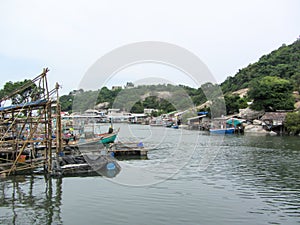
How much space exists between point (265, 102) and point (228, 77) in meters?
39.4

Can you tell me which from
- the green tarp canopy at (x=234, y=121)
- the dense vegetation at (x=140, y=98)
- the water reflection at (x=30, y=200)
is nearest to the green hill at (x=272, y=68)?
the green tarp canopy at (x=234, y=121)

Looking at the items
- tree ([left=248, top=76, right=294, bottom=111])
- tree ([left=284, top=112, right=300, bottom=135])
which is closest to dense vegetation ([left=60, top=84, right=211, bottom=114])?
tree ([left=248, top=76, right=294, bottom=111])

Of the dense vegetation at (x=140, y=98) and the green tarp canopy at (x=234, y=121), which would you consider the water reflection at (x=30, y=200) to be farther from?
the green tarp canopy at (x=234, y=121)

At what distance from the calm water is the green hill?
48672 mm

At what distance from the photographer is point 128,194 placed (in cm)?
1270

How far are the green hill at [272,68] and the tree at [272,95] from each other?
10768mm

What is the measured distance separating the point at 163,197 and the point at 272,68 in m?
63.2

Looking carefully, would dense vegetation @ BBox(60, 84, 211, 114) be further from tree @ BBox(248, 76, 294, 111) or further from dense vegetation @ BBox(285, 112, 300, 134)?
dense vegetation @ BBox(285, 112, 300, 134)

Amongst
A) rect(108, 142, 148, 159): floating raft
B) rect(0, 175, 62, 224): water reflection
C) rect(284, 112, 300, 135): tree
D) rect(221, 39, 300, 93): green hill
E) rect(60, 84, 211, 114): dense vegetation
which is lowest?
rect(0, 175, 62, 224): water reflection

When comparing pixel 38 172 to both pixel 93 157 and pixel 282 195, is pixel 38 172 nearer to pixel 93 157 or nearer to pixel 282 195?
pixel 93 157

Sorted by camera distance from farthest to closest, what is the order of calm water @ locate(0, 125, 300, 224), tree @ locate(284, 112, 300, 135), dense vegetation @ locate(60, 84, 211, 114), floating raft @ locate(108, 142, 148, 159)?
tree @ locate(284, 112, 300, 135), dense vegetation @ locate(60, 84, 211, 114), floating raft @ locate(108, 142, 148, 159), calm water @ locate(0, 125, 300, 224)

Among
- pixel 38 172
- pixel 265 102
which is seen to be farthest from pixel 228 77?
pixel 38 172

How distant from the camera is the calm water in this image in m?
10.0

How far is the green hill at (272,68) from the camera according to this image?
2531 inches
